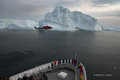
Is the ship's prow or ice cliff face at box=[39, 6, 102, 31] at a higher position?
ice cliff face at box=[39, 6, 102, 31]

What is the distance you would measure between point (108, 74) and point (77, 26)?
15265 cm

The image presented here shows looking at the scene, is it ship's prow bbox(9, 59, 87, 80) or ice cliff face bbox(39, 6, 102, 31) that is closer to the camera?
ship's prow bbox(9, 59, 87, 80)

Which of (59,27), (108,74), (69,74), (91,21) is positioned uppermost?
(91,21)

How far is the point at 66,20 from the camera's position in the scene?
509 feet

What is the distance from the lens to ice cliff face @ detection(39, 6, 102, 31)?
15350cm

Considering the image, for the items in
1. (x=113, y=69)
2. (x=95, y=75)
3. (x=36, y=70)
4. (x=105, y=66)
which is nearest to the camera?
(x=36, y=70)

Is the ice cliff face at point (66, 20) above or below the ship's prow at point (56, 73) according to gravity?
above

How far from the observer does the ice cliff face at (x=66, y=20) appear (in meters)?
154

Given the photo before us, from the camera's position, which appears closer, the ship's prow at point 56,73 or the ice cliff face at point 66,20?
the ship's prow at point 56,73

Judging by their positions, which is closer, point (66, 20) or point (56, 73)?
point (56, 73)

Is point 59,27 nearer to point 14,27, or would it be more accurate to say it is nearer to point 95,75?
point 14,27

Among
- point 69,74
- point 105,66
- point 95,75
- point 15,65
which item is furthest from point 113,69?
point 15,65

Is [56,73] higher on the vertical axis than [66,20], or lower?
lower

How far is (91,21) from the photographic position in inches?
6471
